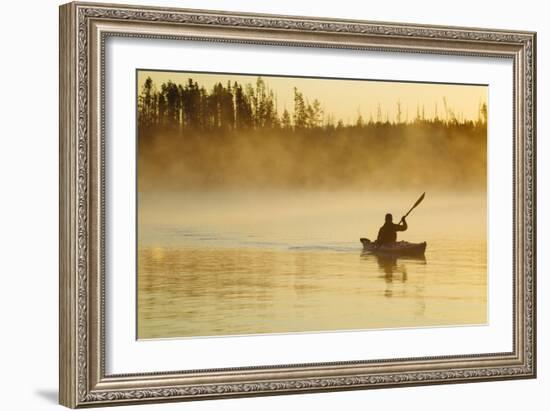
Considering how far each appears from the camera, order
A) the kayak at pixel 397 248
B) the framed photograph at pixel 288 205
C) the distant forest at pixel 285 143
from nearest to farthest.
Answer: the framed photograph at pixel 288 205 < the distant forest at pixel 285 143 < the kayak at pixel 397 248

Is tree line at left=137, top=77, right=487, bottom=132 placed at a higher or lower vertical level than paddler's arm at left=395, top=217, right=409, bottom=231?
higher

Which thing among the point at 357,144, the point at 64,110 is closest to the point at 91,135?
the point at 64,110

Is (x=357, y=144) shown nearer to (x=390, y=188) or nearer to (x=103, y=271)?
(x=390, y=188)

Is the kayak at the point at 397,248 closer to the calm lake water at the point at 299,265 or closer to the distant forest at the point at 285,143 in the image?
the calm lake water at the point at 299,265

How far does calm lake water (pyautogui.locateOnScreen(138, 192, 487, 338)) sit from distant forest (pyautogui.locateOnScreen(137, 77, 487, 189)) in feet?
0.21

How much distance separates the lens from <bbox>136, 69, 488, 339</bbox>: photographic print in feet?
16.3

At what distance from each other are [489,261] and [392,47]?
35.2 inches

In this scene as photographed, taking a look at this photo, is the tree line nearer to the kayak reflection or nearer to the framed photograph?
the framed photograph

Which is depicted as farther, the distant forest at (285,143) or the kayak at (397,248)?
the kayak at (397,248)

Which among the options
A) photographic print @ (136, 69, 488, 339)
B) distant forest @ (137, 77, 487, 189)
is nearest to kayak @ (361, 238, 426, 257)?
photographic print @ (136, 69, 488, 339)

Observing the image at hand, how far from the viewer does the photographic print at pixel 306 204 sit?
4957 millimetres

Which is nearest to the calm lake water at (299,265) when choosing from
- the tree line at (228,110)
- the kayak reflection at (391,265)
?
the kayak reflection at (391,265)

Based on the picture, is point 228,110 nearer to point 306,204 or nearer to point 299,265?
point 306,204

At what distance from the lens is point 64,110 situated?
482 cm
